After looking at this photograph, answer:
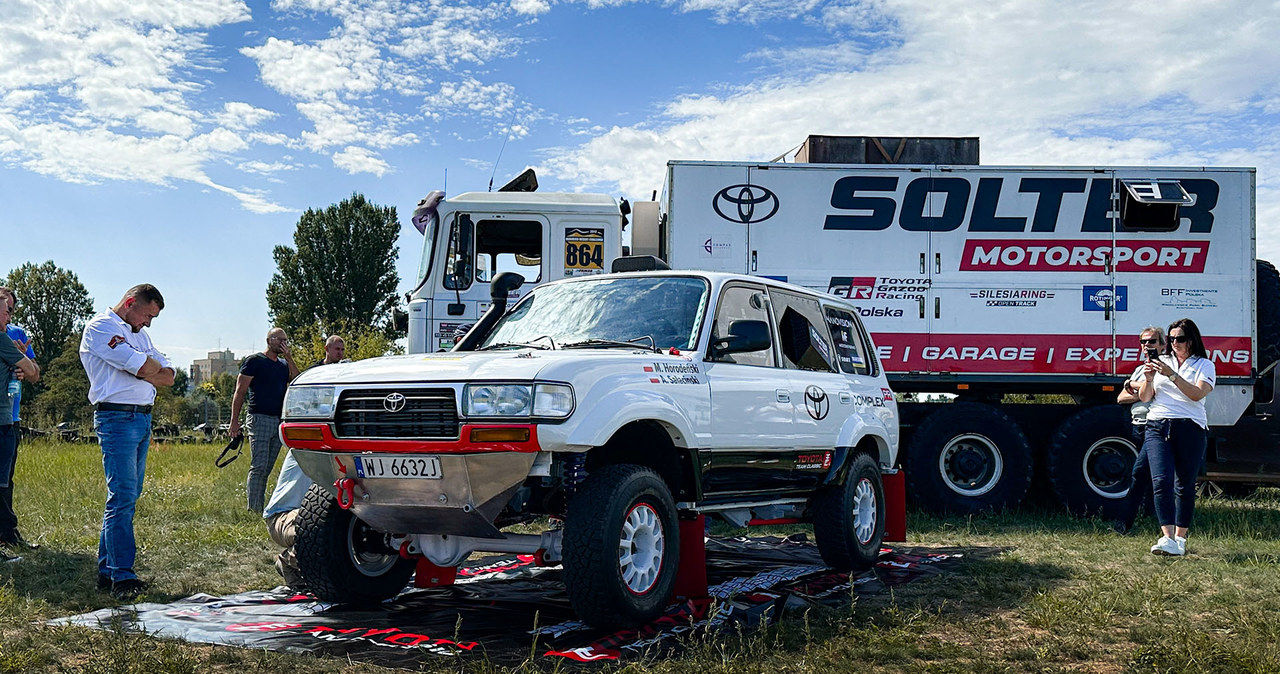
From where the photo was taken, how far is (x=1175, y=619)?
5508mm

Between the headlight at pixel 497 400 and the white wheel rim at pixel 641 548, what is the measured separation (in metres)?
0.76

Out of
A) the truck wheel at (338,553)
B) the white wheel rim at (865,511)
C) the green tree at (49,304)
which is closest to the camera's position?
the truck wheel at (338,553)

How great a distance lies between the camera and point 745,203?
10.6 metres

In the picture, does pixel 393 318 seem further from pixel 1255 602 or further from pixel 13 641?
pixel 1255 602

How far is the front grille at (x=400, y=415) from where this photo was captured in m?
4.86

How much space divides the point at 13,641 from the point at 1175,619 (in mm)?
5704

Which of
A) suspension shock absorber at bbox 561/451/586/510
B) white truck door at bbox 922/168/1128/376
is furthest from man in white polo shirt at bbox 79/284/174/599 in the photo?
white truck door at bbox 922/168/1128/376

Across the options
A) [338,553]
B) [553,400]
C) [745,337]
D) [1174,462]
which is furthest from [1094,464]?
[338,553]

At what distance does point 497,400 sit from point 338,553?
163 centimetres

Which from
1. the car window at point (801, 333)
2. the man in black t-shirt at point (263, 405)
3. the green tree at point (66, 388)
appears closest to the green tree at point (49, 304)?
the green tree at point (66, 388)

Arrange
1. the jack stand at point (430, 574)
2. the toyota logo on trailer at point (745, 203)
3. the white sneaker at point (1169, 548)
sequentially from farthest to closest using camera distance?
the toyota logo on trailer at point (745, 203) → the white sneaker at point (1169, 548) → the jack stand at point (430, 574)

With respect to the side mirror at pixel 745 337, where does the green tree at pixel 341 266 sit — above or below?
above

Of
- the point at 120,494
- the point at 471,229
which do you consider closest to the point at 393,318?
the point at 471,229

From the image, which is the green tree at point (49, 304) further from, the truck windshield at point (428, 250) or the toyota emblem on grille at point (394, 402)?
the toyota emblem on grille at point (394, 402)
